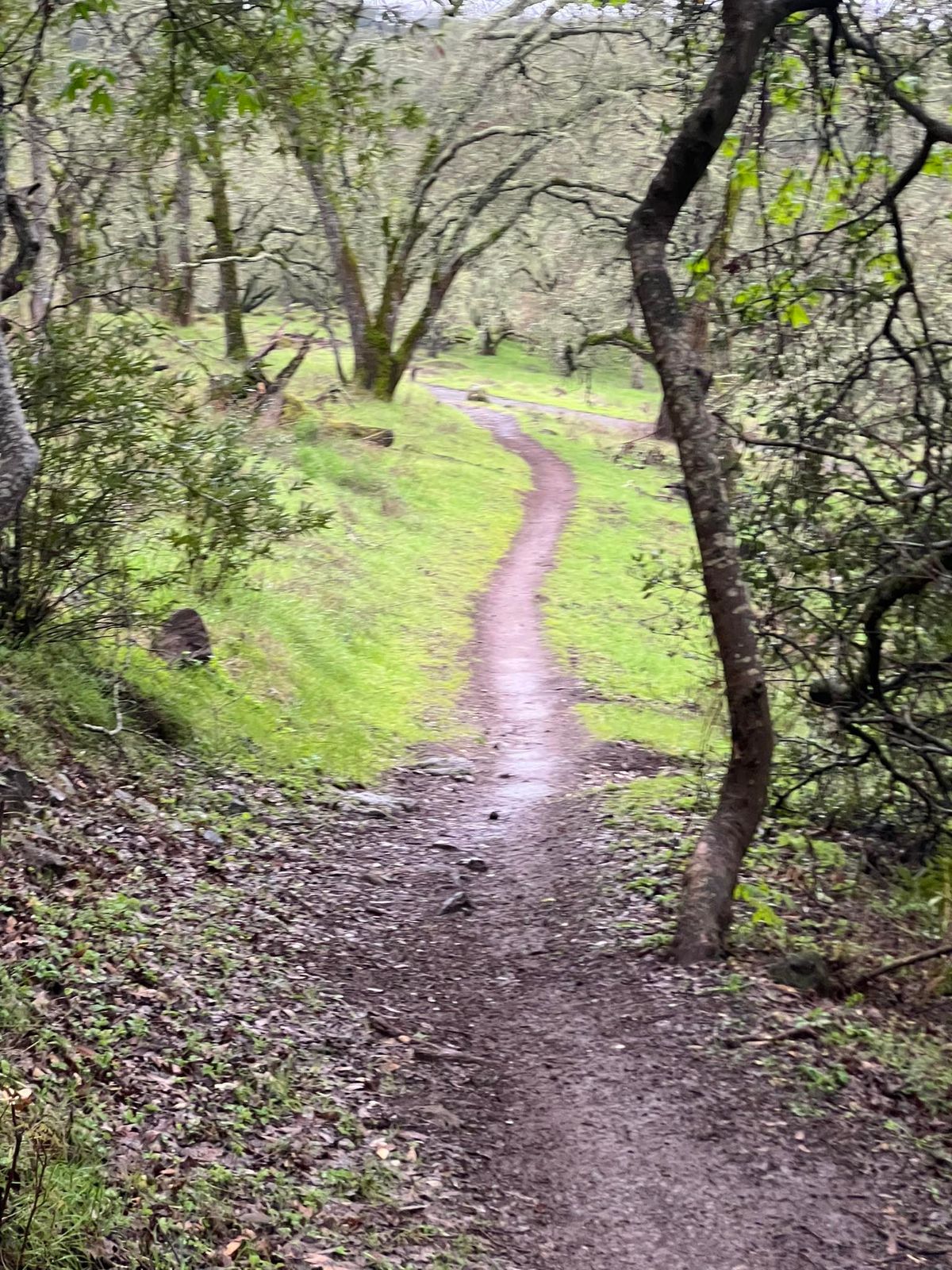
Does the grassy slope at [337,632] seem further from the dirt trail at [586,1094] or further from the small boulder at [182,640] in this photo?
the dirt trail at [586,1094]

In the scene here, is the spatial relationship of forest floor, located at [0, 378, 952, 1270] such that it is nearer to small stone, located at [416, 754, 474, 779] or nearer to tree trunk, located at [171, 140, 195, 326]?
small stone, located at [416, 754, 474, 779]

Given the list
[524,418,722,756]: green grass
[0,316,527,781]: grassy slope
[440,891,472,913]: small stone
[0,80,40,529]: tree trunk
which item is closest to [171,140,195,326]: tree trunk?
[0,316,527,781]: grassy slope

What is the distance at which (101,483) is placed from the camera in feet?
26.2

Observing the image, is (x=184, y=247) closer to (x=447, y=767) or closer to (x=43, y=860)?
(x=447, y=767)

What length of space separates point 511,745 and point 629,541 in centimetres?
1507

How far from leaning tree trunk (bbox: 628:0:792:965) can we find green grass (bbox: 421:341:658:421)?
35626mm

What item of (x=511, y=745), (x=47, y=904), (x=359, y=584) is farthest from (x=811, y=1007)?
(x=359, y=584)

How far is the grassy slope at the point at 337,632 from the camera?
9.20 m

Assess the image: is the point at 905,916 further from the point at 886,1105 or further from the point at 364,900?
the point at 364,900

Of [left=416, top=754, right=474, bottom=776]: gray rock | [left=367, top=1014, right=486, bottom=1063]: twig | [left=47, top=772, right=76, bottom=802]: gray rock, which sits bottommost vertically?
[left=416, top=754, right=474, bottom=776]: gray rock

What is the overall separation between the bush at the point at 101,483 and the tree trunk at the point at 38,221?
1.52ft

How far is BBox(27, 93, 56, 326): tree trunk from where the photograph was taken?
7352 mm

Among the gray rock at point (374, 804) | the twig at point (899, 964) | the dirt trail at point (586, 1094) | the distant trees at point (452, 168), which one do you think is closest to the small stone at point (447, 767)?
the gray rock at point (374, 804)

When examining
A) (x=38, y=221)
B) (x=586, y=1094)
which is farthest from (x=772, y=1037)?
(x=38, y=221)
